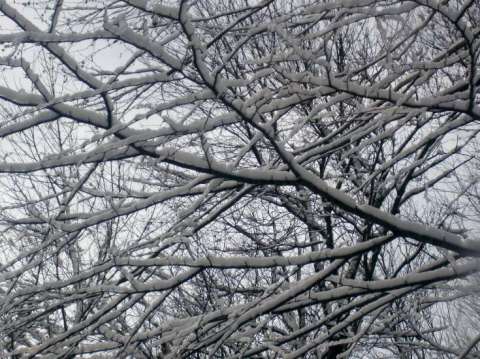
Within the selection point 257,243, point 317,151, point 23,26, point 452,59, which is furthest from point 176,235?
point 257,243

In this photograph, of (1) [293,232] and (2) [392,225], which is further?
(1) [293,232]

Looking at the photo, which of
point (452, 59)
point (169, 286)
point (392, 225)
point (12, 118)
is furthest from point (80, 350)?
point (452, 59)

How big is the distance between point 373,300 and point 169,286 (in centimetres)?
159

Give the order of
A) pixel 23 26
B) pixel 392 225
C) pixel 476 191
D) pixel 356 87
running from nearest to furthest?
pixel 23 26, pixel 356 87, pixel 392 225, pixel 476 191

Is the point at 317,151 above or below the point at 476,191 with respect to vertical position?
below

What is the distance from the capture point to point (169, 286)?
4023mm

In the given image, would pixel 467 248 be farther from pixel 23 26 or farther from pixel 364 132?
pixel 23 26

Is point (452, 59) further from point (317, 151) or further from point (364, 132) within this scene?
point (317, 151)

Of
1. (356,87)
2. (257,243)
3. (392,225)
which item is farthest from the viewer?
(257,243)

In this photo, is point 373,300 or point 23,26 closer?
point 23,26

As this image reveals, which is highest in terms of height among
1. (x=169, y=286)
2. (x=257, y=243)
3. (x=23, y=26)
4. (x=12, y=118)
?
(x=257, y=243)

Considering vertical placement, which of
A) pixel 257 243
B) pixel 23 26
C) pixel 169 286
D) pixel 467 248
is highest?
pixel 257 243

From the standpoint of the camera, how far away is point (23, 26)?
2.95 metres

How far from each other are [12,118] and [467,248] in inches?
102
